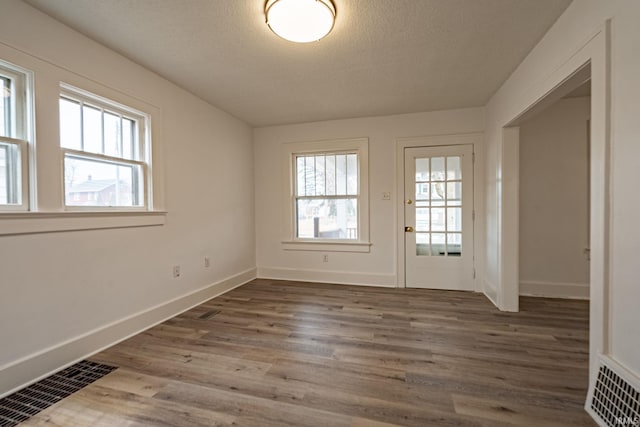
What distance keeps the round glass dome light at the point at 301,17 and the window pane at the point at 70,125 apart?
1668 millimetres

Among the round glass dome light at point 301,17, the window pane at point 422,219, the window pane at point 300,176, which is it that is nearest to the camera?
the round glass dome light at point 301,17

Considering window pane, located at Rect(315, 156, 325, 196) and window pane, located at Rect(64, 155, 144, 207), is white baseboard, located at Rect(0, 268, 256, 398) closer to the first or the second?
window pane, located at Rect(64, 155, 144, 207)

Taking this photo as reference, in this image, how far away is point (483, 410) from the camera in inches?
62.7

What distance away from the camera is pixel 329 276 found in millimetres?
4406

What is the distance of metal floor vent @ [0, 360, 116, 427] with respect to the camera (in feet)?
5.20

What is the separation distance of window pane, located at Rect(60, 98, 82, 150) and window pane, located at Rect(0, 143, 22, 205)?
29cm

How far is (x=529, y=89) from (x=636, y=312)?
1.93m

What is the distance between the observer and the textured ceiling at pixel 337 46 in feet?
6.31

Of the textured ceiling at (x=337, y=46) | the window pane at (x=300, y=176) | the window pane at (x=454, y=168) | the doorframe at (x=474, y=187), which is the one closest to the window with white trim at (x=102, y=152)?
the textured ceiling at (x=337, y=46)

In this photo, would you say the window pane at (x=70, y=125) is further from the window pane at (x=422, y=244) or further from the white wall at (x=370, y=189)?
the window pane at (x=422, y=244)

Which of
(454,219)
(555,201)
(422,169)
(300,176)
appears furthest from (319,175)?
(555,201)

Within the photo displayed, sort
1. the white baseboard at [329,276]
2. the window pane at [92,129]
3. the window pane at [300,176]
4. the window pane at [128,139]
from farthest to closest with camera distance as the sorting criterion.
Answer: the window pane at [300,176], the white baseboard at [329,276], the window pane at [128,139], the window pane at [92,129]

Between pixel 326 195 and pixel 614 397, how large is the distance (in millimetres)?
3526

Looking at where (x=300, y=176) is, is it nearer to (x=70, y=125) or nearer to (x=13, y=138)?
(x=70, y=125)
